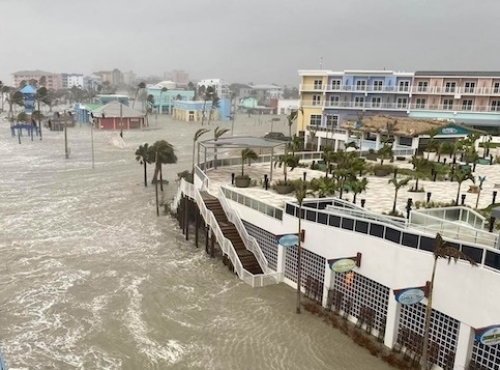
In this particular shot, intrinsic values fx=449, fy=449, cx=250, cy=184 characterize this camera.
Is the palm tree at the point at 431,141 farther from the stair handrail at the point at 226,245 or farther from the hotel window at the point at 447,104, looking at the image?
the stair handrail at the point at 226,245

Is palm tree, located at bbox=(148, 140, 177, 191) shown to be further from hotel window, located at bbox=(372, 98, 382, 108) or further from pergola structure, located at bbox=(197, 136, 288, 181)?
hotel window, located at bbox=(372, 98, 382, 108)

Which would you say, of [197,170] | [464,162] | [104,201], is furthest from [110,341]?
[464,162]

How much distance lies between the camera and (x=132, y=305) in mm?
22375

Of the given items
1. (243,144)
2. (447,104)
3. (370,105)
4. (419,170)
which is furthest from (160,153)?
(447,104)

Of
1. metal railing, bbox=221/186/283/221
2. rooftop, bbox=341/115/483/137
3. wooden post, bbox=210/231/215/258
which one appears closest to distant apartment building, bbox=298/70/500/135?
rooftop, bbox=341/115/483/137

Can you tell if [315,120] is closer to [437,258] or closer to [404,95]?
[404,95]

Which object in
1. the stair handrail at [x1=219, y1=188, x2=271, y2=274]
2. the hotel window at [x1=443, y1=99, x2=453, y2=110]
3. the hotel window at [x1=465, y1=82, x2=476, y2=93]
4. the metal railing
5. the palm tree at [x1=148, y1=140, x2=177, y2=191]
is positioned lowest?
the stair handrail at [x1=219, y1=188, x2=271, y2=274]

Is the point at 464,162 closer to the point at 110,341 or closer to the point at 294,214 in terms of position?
the point at 294,214

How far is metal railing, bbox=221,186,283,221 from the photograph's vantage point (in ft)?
80.1

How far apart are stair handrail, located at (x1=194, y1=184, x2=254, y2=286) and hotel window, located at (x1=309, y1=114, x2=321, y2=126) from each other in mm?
41422

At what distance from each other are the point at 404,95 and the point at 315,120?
13018mm

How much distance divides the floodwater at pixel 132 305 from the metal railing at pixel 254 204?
13.1ft

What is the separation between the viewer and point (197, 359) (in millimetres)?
18094

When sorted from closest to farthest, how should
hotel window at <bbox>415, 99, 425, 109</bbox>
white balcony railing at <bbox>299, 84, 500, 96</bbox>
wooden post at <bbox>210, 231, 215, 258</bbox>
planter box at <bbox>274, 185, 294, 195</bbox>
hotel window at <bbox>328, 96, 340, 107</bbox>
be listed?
1. wooden post at <bbox>210, 231, 215, 258</bbox>
2. planter box at <bbox>274, 185, 294, 195</bbox>
3. white balcony railing at <bbox>299, 84, 500, 96</bbox>
4. hotel window at <bbox>415, 99, 425, 109</bbox>
5. hotel window at <bbox>328, 96, 340, 107</bbox>
